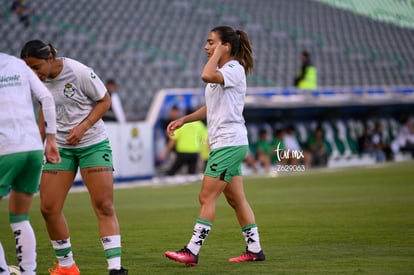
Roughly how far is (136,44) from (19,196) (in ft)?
83.8

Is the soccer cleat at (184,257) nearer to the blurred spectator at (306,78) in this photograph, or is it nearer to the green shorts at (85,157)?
the green shorts at (85,157)

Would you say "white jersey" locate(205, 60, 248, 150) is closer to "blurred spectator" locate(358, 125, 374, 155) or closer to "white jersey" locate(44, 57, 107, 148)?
"white jersey" locate(44, 57, 107, 148)

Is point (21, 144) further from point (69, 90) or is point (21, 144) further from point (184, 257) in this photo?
point (184, 257)

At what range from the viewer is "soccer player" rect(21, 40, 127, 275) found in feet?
25.4

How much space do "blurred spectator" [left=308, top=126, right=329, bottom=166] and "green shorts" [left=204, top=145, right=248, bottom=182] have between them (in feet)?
73.1

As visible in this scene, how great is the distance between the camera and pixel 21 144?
6.73 metres

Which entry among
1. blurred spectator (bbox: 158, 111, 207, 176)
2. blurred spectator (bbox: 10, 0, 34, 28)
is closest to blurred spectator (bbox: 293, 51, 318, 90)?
blurred spectator (bbox: 158, 111, 207, 176)

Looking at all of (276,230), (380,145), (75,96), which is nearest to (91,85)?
(75,96)

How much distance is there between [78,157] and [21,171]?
3.93 feet

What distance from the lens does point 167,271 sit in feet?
27.3

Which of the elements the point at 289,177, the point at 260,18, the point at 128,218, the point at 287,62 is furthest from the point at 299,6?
the point at 128,218

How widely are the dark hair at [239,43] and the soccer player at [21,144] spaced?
2.27 meters

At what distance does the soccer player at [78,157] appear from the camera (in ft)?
25.4

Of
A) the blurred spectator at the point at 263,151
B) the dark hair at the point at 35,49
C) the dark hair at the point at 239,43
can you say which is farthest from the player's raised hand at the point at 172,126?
the blurred spectator at the point at 263,151
